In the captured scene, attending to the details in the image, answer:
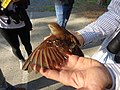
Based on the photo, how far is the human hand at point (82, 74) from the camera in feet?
5.30

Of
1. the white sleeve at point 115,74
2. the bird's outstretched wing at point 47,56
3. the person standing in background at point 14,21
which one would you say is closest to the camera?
the white sleeve at point 115,74

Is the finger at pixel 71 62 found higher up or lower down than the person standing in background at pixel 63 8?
higher up

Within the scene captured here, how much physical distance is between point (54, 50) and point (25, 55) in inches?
118

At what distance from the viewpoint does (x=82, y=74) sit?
1.70 m

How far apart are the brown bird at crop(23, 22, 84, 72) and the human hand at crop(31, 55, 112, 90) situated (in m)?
0.04

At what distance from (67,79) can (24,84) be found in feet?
7.96

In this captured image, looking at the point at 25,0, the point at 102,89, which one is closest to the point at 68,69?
the point at 102,89

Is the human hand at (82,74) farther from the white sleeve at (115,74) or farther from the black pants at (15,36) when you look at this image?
the black pants at (15,36)

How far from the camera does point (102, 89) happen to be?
160 cm

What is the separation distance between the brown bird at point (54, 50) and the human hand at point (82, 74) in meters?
0.04

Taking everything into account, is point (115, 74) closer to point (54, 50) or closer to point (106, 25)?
point (54, 50)

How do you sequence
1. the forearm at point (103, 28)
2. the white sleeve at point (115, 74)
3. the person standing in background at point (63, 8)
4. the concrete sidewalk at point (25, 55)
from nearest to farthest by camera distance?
the white sleeve at point (115, 74), the forearm at point (103, 28), the concrete sidewalk at point (25, 55), the person standing in background at point (63, 8)

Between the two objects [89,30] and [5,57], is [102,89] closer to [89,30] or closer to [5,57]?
[89,30]

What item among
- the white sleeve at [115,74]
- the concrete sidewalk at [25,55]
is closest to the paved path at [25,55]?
the concrete sidewalk at [25,55]
